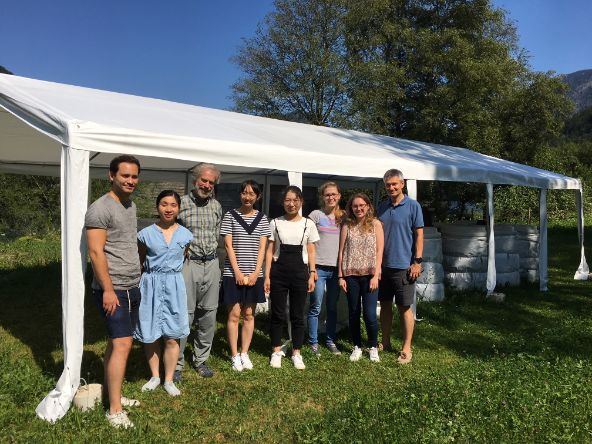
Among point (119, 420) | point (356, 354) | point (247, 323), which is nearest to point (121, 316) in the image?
point (119, 420)

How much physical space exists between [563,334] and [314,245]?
121 inches

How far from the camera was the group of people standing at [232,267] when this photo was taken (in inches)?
117

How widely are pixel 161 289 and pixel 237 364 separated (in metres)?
1.14

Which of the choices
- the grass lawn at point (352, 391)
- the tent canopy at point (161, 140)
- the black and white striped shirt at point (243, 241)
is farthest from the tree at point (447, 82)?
the black and white striped shirt at point (243, 241)

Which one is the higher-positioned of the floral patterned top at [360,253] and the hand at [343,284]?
the floral patterned top at [360,253]

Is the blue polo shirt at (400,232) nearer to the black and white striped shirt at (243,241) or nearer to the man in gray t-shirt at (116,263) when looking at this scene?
the black and white striped shirt at (243,241)

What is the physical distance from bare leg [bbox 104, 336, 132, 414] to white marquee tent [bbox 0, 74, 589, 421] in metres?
0.32

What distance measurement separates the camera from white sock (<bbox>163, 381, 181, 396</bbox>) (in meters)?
3.50

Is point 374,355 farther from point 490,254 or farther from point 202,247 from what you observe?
point 490,254

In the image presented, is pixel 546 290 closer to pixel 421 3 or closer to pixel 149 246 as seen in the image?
pixel 149 246

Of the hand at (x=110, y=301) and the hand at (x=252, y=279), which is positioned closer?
the hand at (x=110, y=301)

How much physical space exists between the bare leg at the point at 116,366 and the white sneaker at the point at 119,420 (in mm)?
25

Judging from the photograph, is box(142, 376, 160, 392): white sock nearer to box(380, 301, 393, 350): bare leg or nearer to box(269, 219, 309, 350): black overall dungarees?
box(269, 219, 309, 350): black overall dungarees

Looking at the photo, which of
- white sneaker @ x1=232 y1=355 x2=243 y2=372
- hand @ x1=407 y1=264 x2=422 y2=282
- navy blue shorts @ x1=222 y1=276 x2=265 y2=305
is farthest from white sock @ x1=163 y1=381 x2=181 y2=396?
hand @ x1=407 y1=264 x2=422 y2=282
